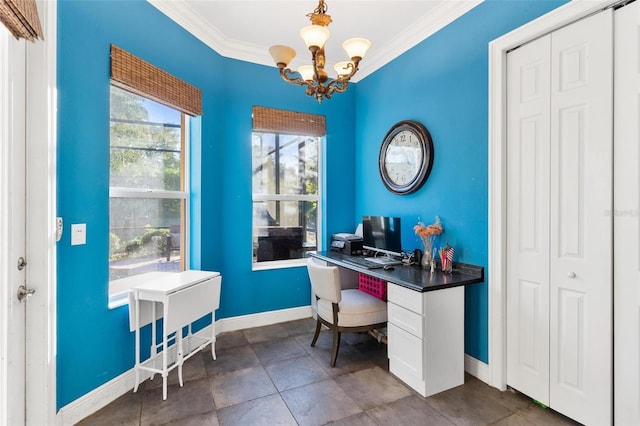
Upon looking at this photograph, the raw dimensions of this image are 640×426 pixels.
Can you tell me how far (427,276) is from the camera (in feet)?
7.69

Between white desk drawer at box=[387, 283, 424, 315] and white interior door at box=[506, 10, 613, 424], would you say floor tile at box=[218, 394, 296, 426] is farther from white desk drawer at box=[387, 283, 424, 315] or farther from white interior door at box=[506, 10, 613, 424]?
white interior door at box=[506, 10, 613, 424]

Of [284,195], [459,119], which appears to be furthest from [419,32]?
[284,195]

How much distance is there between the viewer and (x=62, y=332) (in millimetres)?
1812

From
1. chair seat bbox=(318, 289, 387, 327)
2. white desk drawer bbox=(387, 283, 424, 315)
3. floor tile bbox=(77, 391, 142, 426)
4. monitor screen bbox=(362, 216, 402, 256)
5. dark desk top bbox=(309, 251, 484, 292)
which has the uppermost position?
monitor screen bbox=(362, 216, 402, 256)

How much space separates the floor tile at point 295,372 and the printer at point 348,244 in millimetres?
1105

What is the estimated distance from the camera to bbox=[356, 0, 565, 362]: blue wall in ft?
7.47

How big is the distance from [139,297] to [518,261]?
2.58 meters

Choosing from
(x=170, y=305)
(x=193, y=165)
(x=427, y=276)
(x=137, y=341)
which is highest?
(x=193, y=165)

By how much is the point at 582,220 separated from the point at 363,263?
4.99ft

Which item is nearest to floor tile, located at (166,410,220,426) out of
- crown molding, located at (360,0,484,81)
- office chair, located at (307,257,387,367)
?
office chair, located at (307,257,387,367)

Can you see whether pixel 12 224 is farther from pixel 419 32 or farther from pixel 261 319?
pixel 419 32
